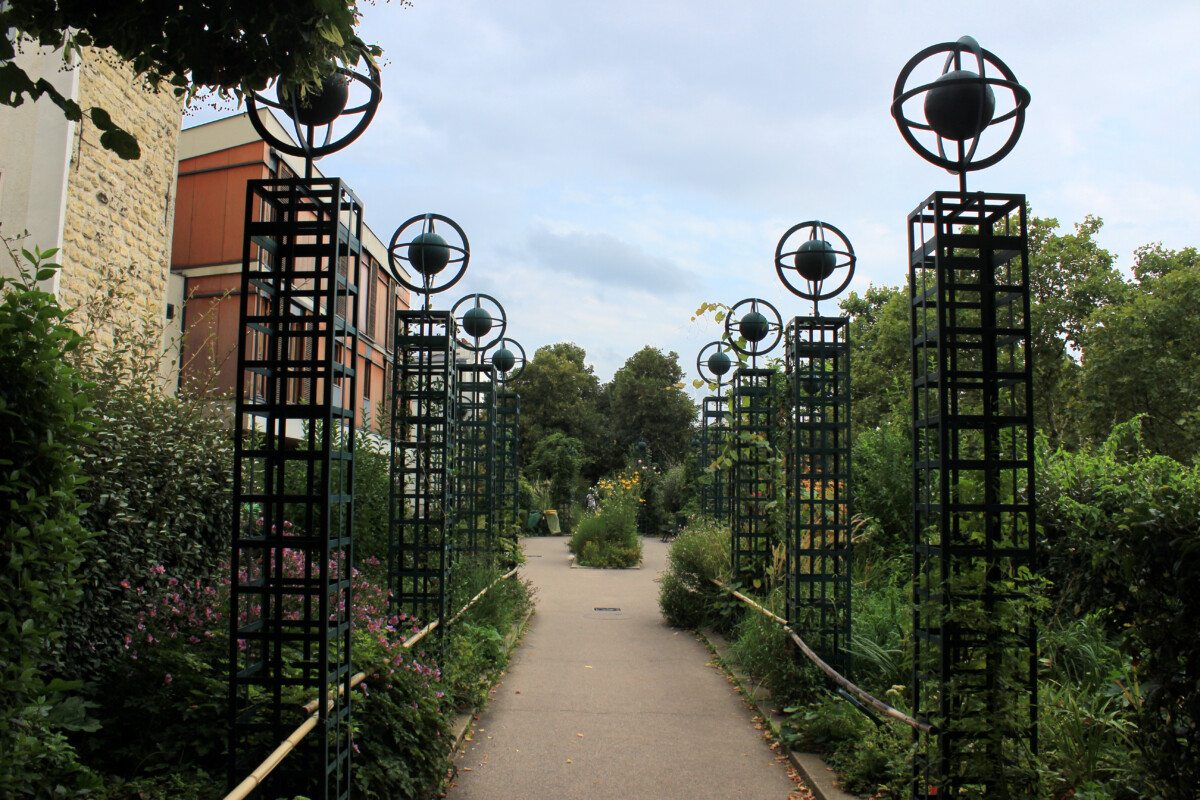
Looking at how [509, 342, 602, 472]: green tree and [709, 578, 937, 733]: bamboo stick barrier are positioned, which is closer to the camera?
[709, 578, 937, 733]: bamboo stick barrier

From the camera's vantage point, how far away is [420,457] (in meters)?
6.68

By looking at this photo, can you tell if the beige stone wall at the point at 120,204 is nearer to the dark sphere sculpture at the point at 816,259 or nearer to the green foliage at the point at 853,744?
the dark sphere sculpture at the point at 816,259

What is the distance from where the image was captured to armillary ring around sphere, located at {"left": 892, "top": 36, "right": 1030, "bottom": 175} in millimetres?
3645

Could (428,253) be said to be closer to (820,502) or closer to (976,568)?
(820,502)

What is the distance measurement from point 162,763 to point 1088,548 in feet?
17.9

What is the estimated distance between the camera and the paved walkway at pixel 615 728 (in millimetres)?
4656

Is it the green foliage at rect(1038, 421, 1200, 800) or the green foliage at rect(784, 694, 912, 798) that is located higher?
the green foliage at rect(1038, 421, 1200, 800)

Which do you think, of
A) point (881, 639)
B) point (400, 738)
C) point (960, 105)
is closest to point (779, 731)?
point (881, 639)

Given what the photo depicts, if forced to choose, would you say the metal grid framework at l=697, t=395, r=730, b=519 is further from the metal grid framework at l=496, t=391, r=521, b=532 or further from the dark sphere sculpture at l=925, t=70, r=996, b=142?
the dark sphere sculpture at l=925, t=70, r=996, b=142

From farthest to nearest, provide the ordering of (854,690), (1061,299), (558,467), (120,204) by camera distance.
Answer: (558,467), (1061,299), (120,204), (854,690)

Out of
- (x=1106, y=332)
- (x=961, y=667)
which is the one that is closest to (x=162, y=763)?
(x=961, y=667)

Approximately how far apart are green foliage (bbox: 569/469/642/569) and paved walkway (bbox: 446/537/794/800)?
22.4ft

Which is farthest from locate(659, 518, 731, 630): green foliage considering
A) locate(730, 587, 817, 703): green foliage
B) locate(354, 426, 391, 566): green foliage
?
locate(354, 426, 391, 566): green foliage

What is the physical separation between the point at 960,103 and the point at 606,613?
28.1ft
